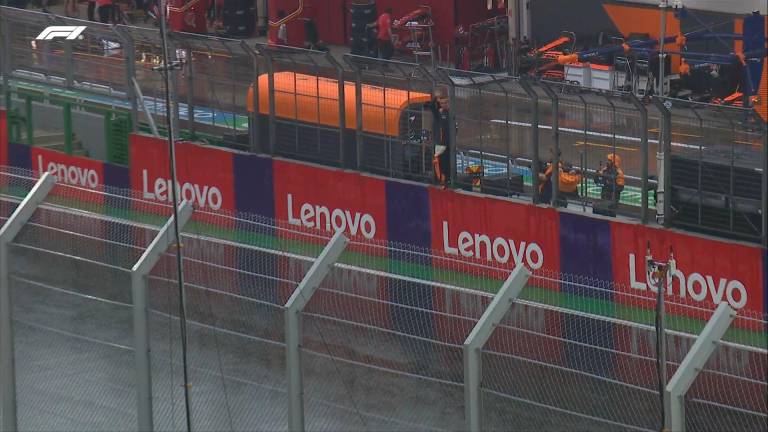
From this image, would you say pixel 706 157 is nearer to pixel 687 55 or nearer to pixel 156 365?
pixel 156 365

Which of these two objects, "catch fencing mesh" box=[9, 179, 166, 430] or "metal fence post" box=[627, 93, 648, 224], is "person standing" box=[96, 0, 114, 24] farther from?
"catch fencing mesh" box=[9, 179, 166, 430]

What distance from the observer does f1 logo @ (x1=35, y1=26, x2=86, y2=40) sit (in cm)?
2333

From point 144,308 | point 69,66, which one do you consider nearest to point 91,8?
point 69,66

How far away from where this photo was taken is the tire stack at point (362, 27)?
3400cm

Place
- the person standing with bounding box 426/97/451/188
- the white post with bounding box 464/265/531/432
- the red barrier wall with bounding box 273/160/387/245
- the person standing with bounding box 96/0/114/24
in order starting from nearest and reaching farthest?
1. the white post with bounding box 464/265/531/432
2. the person standing with bounding box 426/97/451/188
3. the red barrier wall with bounding box 273/160/387/245
4. the person standing with bounding box 96/0/114/24

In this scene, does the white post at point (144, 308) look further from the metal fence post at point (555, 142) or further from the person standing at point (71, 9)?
the person standing at point (71, 9)

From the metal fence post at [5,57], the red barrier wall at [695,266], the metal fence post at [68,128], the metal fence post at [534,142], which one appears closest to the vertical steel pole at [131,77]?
the metal fence post at [68,128]

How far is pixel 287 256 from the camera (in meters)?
11.7

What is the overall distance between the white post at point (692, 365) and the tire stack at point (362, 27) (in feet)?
81.2

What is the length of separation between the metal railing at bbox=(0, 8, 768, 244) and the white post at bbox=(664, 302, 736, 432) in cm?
690

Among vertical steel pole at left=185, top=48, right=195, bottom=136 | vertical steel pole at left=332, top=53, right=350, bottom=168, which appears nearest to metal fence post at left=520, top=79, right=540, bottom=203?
vertical steel pole at left=332, top=53, right=350, bottom=168

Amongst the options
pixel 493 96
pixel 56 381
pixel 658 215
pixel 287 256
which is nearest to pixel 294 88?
pixel 493 96

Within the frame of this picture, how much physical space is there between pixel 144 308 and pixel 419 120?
8.50m

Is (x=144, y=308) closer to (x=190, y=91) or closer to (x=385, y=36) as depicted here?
(x=190, y=91)
